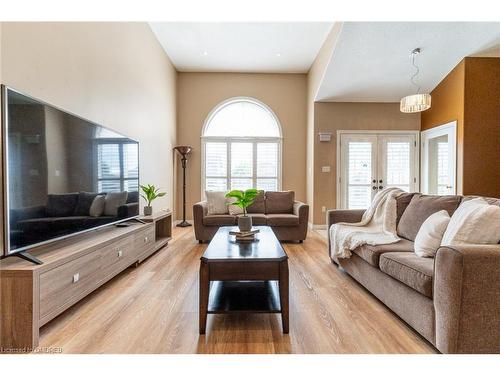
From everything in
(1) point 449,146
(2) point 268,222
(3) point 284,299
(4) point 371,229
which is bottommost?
(3) point 284,299

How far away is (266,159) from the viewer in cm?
629

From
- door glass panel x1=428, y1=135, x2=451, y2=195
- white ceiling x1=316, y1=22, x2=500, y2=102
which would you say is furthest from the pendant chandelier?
door glass panel x1=428, y1=135, x2=451, y2=195

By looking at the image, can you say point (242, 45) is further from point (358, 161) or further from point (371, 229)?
point (371, 229)

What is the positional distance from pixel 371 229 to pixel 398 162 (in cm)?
343

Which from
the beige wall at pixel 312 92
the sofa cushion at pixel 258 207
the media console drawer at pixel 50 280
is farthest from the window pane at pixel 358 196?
the media console drawer at pixel 50 280

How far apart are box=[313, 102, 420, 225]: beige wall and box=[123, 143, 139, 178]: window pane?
3612 millimetres

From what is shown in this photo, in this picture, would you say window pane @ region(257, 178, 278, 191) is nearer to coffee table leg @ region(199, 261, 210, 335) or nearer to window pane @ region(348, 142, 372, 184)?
window pane @ region(348, 142, 372, 184)

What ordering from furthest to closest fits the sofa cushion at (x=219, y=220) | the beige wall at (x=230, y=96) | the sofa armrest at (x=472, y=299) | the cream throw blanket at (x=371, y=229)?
the beige wall at (x=230, y=96)
the sofa cushion at (x=219, y=220)
the cream throw blanket at (x=371, y=229)
the sofa armrest at (x=472, y=299)

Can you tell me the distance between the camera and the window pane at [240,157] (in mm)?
6281

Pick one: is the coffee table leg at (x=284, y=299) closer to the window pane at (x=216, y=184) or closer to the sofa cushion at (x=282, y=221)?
the sofa cushion at (x=282, y=221)

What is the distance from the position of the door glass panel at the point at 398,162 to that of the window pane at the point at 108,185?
5.20 metres

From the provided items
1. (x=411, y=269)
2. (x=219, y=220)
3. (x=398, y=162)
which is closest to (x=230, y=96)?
(x=219, y=220)
